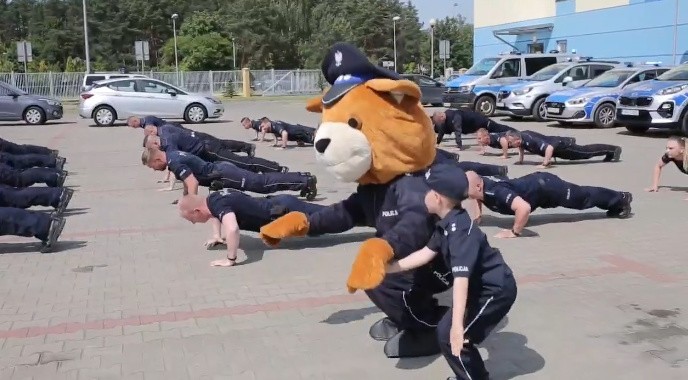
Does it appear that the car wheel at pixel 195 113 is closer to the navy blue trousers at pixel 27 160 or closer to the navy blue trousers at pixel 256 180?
the navy blue trousers at pixel 27 160

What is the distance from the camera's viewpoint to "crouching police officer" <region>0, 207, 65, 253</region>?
7.29 metres

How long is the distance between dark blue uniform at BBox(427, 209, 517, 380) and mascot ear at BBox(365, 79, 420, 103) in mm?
1052

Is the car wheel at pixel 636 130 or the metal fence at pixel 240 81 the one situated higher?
the metal fence at pixel 240 81

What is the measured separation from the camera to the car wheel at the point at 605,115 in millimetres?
19672

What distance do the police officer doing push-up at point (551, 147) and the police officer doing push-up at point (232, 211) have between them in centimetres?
666

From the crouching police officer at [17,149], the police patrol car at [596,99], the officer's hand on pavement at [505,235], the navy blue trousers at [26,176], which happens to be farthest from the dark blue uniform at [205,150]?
the police patrol car at [596,99]

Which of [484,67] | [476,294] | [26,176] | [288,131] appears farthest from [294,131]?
[476,294]

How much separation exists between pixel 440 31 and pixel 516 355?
276ft

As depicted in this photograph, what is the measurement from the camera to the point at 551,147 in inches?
506

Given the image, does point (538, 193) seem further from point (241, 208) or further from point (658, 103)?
point (658, 103)

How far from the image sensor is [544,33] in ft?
121

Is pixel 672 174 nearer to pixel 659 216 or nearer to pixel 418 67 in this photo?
pixel 659 216

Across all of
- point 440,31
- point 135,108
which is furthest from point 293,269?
point 440,31

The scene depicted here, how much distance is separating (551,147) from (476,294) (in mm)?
9346
